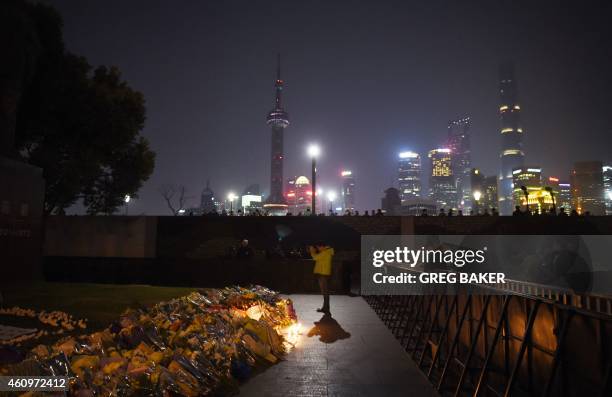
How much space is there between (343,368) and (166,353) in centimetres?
288

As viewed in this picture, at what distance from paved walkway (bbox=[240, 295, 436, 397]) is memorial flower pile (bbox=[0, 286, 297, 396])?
37cm

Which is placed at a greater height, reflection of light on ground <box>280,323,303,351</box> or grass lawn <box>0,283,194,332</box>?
grass lawn <box>0,283,194,332</box>

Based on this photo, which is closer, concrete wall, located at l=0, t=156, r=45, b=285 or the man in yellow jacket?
concrete wall, located at l=0, t=156, r=45, b=285

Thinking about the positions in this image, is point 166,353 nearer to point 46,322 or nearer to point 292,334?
point 46,322

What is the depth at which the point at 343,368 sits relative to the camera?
251 inches

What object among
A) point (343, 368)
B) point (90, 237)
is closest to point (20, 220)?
point (343, 368)

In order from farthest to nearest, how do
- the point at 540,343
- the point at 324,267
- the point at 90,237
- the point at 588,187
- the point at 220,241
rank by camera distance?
the point at 588,187, the point at 220,241, the point at 90,237, the point at 324,267, the point at 540,343

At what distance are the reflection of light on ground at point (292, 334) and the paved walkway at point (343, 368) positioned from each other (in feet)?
0.40

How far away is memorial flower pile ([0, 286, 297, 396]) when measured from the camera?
4.20 metres

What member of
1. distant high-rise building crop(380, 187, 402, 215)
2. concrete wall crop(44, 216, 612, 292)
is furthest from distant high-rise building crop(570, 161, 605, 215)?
concrete wall crop(44, 216, 612, 292)

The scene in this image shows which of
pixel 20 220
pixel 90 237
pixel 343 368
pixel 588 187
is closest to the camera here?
pixel 343 368

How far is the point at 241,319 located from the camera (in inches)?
271

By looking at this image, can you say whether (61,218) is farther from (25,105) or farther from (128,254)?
(25,105)

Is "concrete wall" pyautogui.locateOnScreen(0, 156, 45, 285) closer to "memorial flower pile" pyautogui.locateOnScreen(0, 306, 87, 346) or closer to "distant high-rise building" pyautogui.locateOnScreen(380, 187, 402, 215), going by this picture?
"memorial flower pile" pyautogui.locateOnScreen(0, 306, 87, 346)
